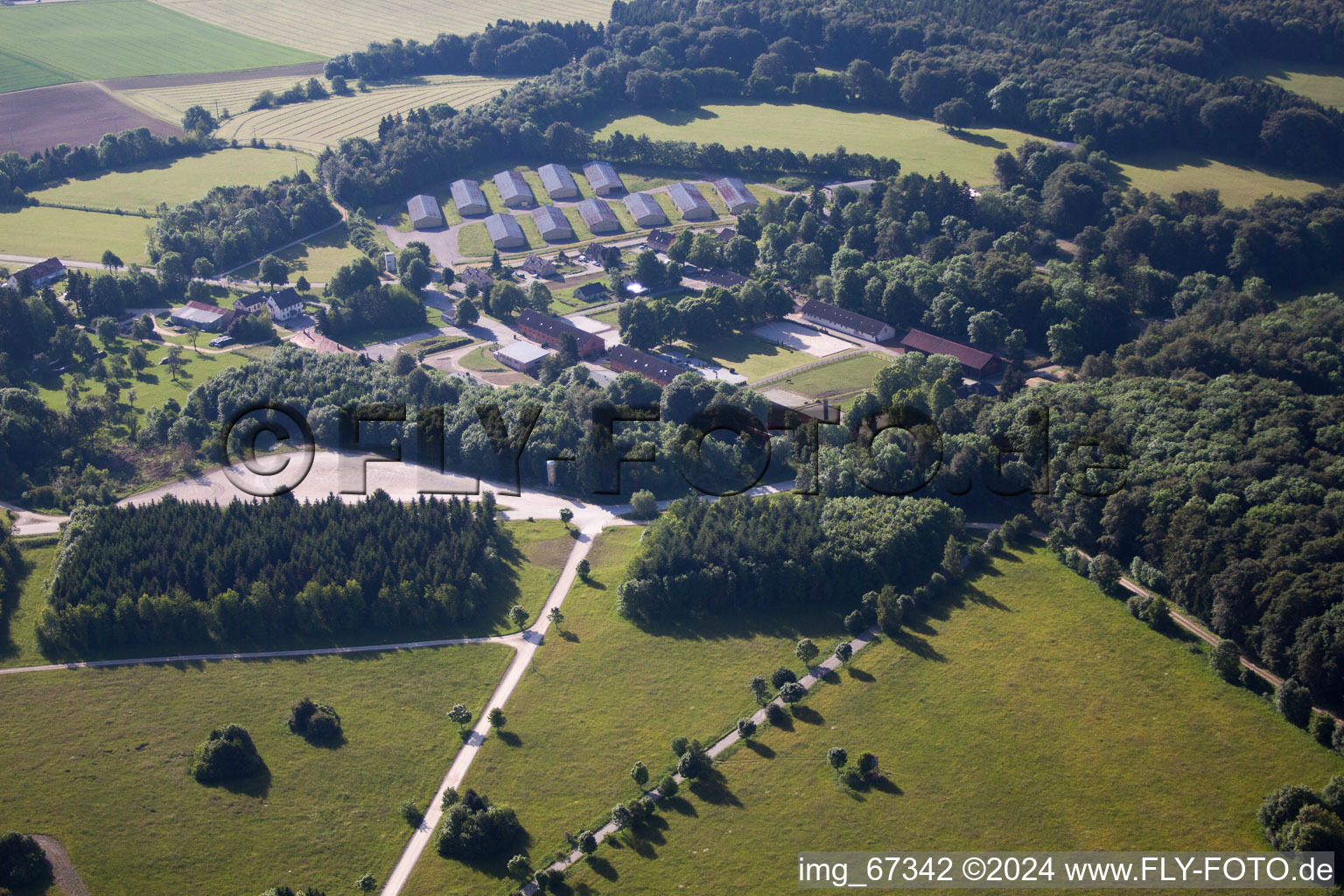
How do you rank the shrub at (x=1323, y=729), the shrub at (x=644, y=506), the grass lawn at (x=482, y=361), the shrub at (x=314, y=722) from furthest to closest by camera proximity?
the grass lawn at (x=482, y=361) < the shrub at (x=644, y=506) < the shrub at (x=314, y=722) < the shrub at (x=1323, y=729)

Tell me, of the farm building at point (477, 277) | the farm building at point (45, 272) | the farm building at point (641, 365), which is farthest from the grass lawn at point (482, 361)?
the farm building at point (45, 272)

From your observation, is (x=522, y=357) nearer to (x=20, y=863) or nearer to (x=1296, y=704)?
(x=20, y=863)

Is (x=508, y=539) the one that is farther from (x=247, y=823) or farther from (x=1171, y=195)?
(x=1171, y=195)

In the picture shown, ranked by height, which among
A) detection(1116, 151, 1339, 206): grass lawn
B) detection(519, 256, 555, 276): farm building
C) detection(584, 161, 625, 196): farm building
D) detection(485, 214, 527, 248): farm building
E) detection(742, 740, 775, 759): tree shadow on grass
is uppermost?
detection(1116, 151, 1339, 206): grass lawn

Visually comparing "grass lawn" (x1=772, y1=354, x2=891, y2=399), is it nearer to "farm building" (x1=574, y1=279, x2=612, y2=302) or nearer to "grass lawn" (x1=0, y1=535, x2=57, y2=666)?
"farm building" (x1=574, y1=279, x2=612, y2=302)

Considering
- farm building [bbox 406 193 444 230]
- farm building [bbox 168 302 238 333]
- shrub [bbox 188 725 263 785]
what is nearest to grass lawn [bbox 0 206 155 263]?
farm building [bbox 168 302 238 333]

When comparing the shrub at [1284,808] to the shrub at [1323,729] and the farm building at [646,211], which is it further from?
the farm building at [646,211]
